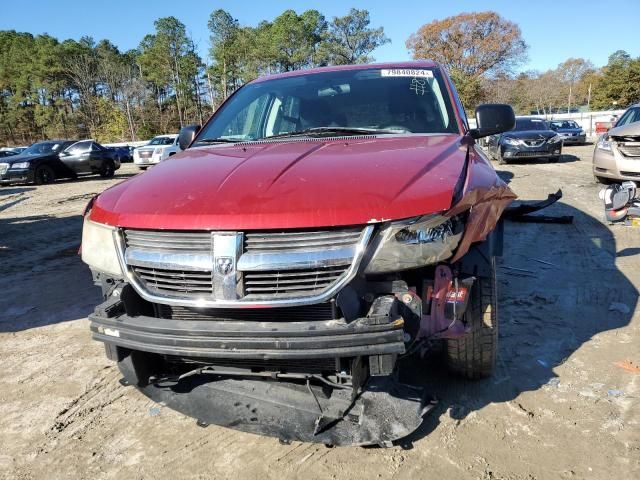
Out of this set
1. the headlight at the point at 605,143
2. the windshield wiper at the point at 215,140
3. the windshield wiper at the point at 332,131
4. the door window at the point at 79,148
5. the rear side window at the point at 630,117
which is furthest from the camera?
the door window at the point at 79,148

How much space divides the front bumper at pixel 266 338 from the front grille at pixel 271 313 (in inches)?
1.3

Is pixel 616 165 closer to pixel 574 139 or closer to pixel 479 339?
pixel 479 339

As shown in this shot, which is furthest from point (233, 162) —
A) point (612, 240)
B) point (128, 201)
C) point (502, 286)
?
point (612, 240)

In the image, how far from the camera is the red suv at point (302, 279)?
1913mm

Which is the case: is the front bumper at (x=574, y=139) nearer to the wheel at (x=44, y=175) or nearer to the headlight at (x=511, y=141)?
the headlight at (x=511, y=141)

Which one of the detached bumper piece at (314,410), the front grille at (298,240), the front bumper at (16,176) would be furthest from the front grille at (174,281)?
the front bumper at (16,176)

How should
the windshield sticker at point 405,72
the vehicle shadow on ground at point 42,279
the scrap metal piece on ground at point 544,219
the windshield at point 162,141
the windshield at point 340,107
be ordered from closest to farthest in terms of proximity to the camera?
the windshield at point 340,107 → the windshield sticker at point 405,72 → the vehicle shadow on ground at point 42,279 → the scrap metal piece on ground at point 544,219 → the windshield at point 162,141

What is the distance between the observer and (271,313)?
2.02m

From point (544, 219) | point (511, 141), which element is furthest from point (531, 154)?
point (544, 219)

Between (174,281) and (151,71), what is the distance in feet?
192

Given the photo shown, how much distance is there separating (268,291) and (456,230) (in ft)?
2.61

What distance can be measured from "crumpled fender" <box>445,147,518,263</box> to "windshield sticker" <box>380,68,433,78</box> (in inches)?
45.4

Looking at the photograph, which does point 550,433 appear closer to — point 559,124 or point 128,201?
point 128,201

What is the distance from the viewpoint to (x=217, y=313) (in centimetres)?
211
